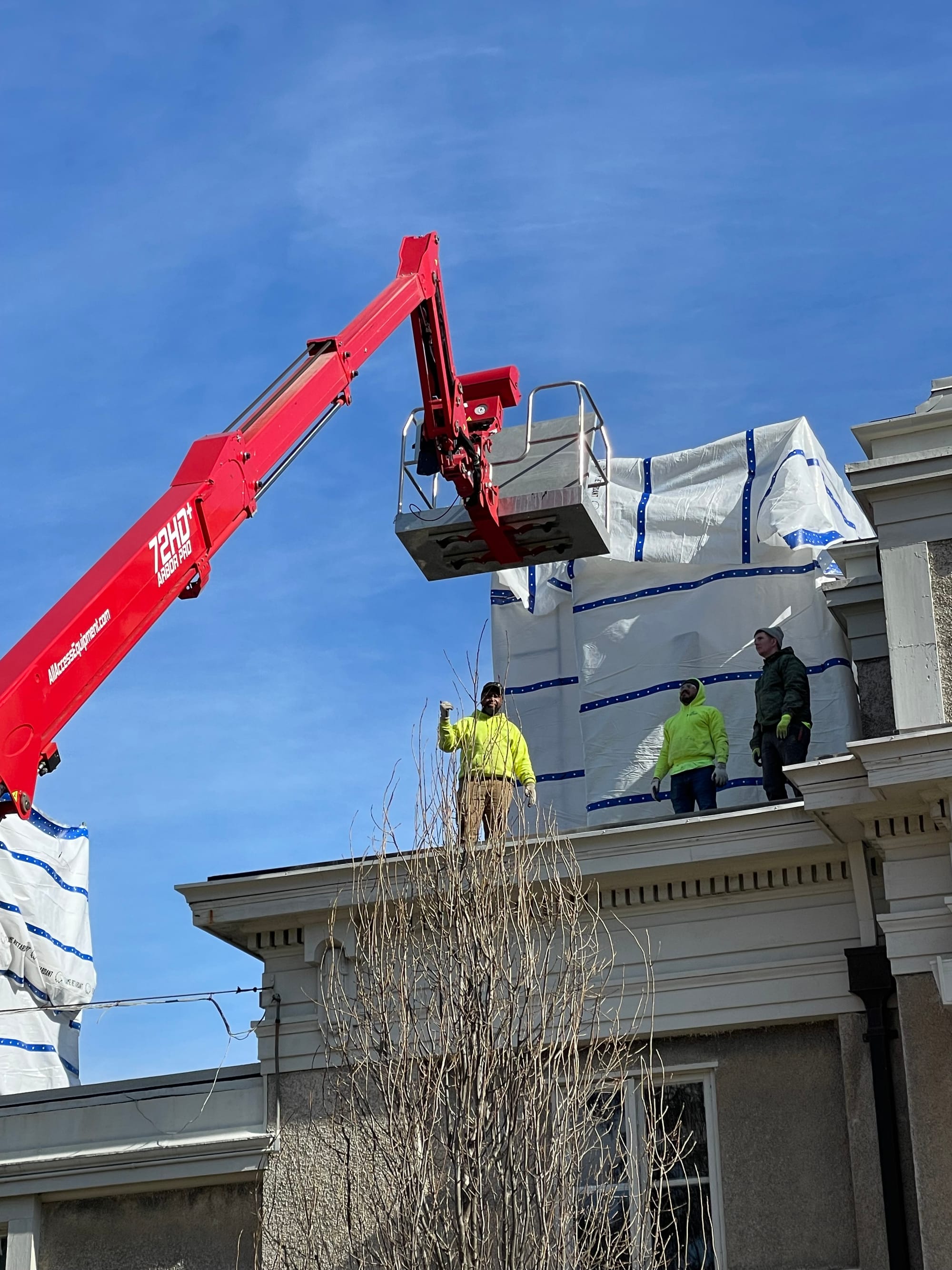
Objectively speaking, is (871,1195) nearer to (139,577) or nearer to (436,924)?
(436,924)

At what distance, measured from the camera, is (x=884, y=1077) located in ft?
36.4

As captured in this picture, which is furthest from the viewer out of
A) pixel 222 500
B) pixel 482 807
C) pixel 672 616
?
pixel 672 616

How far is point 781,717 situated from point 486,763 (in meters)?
2.88

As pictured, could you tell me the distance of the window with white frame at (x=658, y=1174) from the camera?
35.4 feet

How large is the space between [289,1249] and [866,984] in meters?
4.26

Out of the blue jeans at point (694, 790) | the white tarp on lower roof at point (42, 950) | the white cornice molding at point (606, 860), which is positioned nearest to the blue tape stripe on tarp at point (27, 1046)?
the white tarp on lower roof at point (42, 950)

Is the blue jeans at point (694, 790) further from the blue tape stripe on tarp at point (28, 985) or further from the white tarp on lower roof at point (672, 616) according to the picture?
the blue tape stripe on tarp at point (28, 985)

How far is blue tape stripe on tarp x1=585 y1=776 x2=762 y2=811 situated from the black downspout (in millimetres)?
4710

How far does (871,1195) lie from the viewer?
1090cm

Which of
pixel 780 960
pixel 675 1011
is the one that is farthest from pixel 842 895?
pixel 675 1011

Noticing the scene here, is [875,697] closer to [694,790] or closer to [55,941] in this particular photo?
[694,790]

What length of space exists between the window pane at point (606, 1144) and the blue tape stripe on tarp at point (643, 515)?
7509 mm

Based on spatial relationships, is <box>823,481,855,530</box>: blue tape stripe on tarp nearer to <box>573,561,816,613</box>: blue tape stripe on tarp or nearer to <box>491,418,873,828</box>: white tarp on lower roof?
<box>491,418,873,828</box>: white tarp on lower roof

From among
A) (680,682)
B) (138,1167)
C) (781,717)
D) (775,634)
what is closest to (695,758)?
(781,717)
